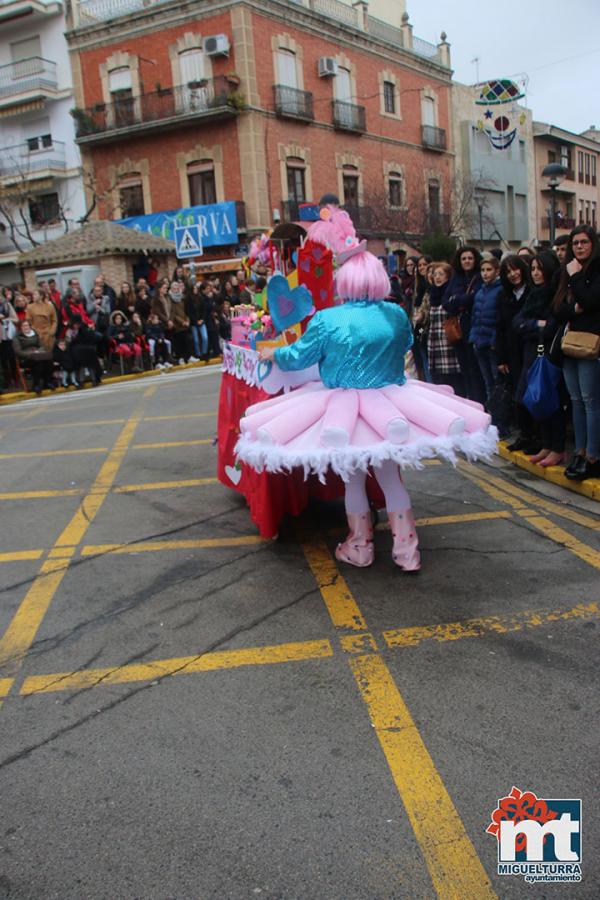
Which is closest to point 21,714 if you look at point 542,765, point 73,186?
point 542,765

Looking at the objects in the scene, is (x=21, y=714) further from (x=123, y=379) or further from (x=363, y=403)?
(x=123, y=379)

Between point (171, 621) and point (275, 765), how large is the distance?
141 centimetres

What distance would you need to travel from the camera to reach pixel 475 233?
41.1m

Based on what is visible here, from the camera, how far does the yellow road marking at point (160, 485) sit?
675 centimetres

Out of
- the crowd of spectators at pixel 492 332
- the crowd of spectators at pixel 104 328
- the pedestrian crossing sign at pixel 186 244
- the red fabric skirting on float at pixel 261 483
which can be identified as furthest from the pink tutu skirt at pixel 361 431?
the pedestrian crossing sign at pixel 186 244

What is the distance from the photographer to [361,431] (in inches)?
160

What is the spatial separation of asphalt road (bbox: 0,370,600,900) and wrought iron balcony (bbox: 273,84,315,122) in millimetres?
26991

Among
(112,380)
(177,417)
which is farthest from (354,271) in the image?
(112,380)

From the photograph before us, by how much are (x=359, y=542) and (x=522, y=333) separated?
10.2 feet

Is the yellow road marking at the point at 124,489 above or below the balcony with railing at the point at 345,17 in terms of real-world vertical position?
below

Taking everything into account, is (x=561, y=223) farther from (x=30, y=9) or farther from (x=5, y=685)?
(x=5, y=685)

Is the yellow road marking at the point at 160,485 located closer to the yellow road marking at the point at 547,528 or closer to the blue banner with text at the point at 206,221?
the yellow road marking at the point at 547,528

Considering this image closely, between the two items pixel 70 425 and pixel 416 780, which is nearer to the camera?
pixel 416 780

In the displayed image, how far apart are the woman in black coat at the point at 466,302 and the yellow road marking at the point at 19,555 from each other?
16.5 feet
